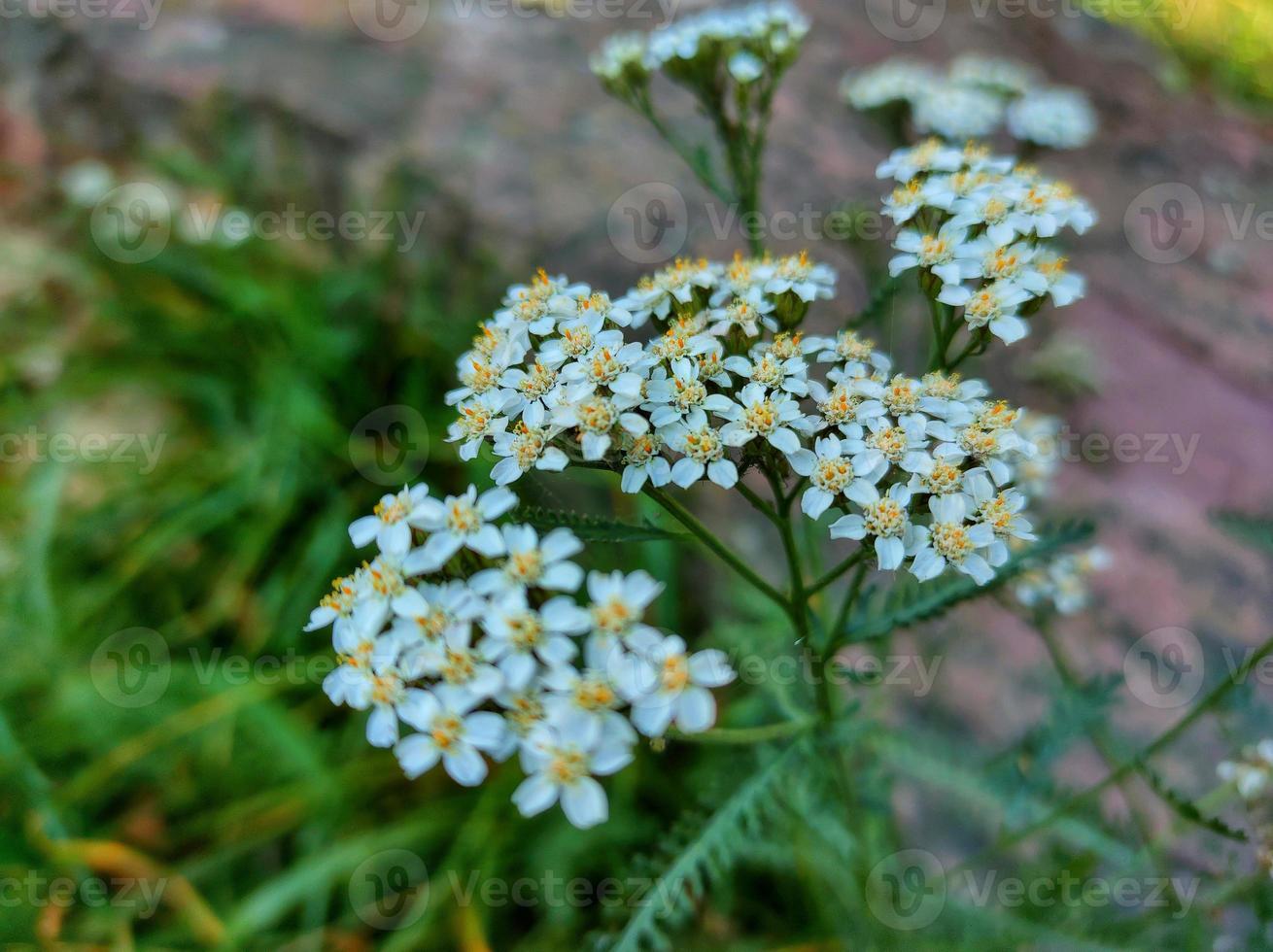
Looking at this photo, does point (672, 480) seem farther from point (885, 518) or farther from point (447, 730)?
point (447, 730)

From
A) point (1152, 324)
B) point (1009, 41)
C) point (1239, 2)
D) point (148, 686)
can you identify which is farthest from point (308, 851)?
point (1239, 2)

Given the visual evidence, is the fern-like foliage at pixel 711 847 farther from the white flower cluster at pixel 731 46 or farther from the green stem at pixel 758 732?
the white flower cluster at pixel 731 46

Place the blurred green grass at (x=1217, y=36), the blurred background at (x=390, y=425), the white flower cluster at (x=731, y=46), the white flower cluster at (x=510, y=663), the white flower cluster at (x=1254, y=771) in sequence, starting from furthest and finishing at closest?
the blurred green grass at (x=1217, y=36)
the blurred background at (x=390, y=425)
the white flower cluster at (x=731, y=46)
the white flower cluster at (x=1254, y=771)
the white flower cluster at (x=510, y=663)

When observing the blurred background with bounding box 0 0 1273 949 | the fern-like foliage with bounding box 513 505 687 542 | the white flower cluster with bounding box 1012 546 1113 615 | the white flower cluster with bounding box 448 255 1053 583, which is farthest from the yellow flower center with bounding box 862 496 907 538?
the white flower cluster with bounding box 1012 546 1113 615

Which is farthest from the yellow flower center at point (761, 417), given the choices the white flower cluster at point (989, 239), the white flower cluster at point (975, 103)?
the white flower cluster at point (975, 103)

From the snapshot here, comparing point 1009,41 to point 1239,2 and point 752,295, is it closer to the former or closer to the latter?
point 1239,2
